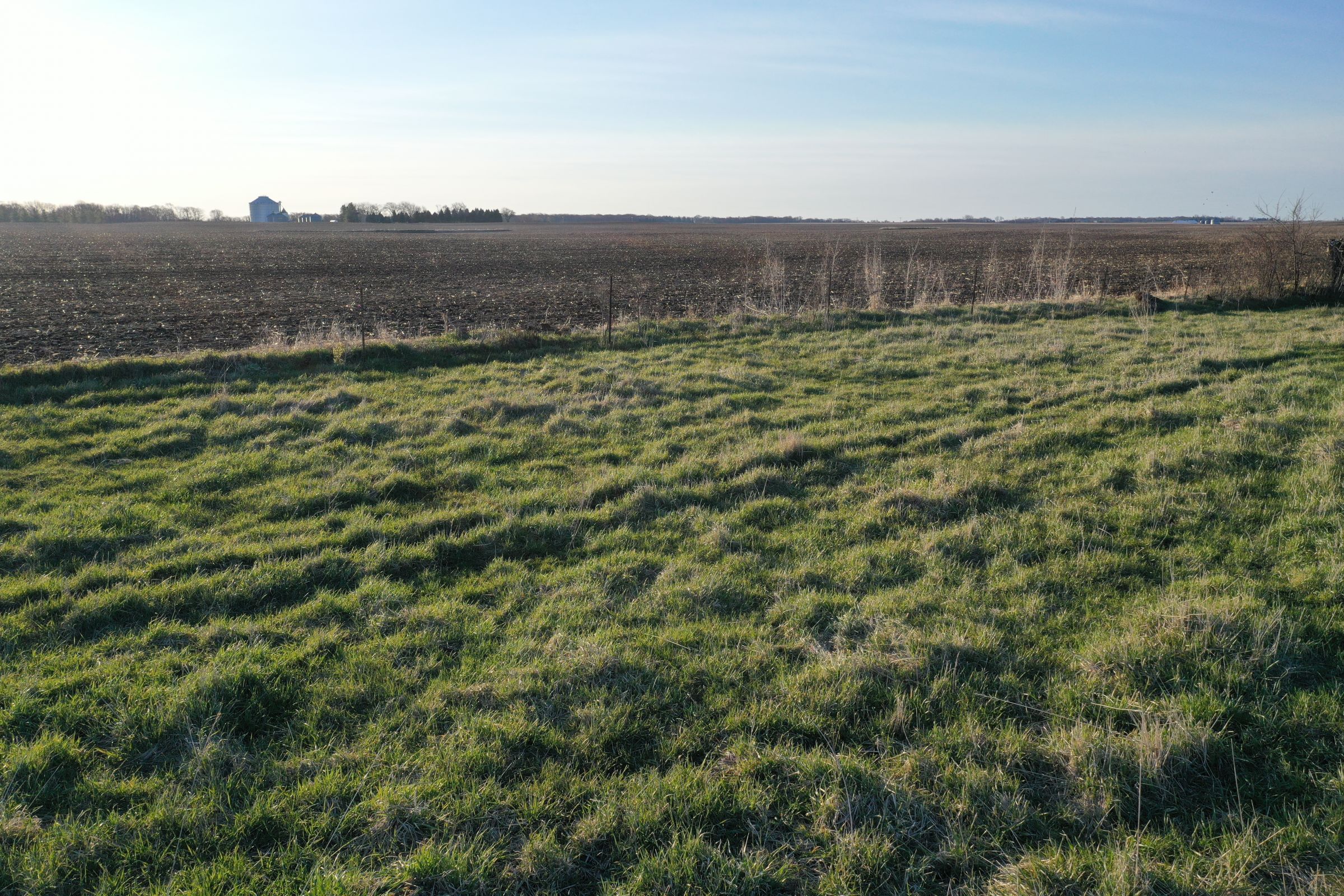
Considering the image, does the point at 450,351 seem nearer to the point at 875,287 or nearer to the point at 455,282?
the point at 875,287

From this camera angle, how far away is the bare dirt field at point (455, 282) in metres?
21.0

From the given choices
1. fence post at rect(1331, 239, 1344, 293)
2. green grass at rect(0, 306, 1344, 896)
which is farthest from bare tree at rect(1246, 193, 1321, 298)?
green grass at rect(0, 306, 1344, 896)

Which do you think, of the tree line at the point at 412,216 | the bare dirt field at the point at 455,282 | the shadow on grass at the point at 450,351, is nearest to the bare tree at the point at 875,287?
the bare dirt field at the point at 455,282

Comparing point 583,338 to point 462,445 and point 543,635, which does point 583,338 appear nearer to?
point 462,445

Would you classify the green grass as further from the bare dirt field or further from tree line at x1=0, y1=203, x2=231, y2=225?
tree line at x1=0, y1=203, x2=231, y2=225

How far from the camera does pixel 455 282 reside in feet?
117

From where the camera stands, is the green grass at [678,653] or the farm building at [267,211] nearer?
the green grass at [678,653]

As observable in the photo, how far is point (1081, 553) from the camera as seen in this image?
625 cm

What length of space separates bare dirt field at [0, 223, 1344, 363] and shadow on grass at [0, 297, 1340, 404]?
50.4 inches

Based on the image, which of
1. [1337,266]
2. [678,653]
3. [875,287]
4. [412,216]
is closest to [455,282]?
[875,287]

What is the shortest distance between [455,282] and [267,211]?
180372 mm

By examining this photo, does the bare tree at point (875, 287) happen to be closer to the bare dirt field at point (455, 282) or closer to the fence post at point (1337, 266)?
the bare dirt field at point (455, 282)

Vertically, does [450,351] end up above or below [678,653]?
above

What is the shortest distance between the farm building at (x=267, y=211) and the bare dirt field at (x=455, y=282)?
123 m
